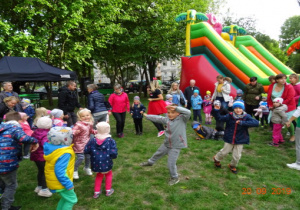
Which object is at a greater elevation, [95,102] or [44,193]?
[95,102]

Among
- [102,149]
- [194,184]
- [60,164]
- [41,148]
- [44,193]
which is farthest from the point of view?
[194,184]

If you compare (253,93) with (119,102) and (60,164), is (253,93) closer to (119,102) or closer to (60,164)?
(119,102)

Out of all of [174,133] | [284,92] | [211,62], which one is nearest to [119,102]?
[174,133]

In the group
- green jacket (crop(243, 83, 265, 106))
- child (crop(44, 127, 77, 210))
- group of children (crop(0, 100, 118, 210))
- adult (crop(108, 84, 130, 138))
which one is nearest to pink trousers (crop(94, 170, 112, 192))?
group of children (crop(0, 100, 118, 210))

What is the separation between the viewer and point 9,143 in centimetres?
283

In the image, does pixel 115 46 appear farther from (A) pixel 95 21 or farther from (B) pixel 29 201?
(B) pixel 29 201

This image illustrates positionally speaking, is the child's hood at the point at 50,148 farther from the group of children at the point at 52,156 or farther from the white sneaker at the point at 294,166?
the white sneaker at the point at 294,166

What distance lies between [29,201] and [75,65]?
1537cm

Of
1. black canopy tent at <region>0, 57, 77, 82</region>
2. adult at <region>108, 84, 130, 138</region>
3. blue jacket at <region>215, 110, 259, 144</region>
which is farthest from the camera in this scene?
black canopy tent at <region>0, 57, 77, 82</region>

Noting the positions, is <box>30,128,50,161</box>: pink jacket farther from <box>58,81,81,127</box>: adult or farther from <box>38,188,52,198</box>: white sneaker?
<box>58,81,81,127</box>: adult

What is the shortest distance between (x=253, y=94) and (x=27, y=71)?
25.9 feet

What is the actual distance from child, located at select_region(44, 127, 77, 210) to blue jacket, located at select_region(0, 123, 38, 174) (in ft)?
1.44

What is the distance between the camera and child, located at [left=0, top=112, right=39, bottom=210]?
2799 mm

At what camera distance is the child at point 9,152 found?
2.80 metres
